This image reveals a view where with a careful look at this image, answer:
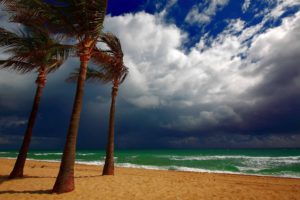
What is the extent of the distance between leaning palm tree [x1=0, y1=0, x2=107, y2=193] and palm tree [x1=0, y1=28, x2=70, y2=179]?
36.7 inches

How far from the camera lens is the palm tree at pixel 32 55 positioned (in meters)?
9.29

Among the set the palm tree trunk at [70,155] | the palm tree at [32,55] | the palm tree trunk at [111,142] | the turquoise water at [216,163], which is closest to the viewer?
the palm tree trunk at [70,155]

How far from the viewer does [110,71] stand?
12047 millimetres

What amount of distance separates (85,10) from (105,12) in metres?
0.68

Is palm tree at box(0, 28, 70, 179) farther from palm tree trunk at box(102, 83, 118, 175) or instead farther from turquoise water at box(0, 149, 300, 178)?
turquoise water at box(0, 149, 300, 178)

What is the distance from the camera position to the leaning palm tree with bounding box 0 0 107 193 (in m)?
7.67

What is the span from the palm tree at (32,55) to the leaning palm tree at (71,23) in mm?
933

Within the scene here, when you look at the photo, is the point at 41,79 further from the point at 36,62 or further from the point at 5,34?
the point at 5,34

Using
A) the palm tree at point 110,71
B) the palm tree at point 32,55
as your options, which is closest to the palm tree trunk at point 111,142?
the palm tree at point 110,71

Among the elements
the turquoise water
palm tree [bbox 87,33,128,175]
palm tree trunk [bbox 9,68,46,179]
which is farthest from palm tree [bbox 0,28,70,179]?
the turquoise water

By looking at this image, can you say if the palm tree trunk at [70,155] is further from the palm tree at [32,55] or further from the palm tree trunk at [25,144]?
the palm tree trunk at [25,144]

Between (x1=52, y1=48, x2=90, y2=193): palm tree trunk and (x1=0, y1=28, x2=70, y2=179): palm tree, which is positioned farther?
(x1=0, y1=28, x2=70, y2=179): palm tree

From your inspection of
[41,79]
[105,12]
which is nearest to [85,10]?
[105,12]

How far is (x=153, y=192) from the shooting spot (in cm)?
856
